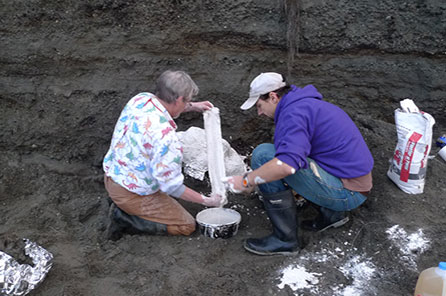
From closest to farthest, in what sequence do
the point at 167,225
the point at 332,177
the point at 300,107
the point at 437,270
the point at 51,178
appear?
the point at 437,270 < the point at 300,107 < the point at 332,177 < the point at 167,225 < the point at 51,178

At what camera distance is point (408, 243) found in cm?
305

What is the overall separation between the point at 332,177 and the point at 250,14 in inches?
86.2

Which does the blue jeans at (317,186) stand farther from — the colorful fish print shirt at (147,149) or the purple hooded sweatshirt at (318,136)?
the colorful fish print shirt at (147,149)

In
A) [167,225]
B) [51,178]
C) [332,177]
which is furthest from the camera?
[51,178]

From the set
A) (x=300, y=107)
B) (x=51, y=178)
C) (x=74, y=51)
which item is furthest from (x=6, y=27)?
(x=300, y=107)

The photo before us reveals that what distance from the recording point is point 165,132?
287 cm

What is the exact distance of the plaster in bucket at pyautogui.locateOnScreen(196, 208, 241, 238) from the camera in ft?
10.7

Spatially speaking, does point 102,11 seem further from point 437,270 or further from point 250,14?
point 437,270

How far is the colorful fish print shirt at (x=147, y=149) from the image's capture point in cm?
286

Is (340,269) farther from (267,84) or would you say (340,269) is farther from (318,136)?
(267,84)

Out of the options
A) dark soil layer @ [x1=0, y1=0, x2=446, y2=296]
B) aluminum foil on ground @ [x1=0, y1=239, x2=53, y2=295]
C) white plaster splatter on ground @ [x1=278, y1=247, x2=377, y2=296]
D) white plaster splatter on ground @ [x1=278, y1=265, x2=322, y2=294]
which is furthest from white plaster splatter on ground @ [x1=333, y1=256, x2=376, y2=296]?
aluminum foil on ground @ [x1=0, y1=239, x2=53, y2=295]

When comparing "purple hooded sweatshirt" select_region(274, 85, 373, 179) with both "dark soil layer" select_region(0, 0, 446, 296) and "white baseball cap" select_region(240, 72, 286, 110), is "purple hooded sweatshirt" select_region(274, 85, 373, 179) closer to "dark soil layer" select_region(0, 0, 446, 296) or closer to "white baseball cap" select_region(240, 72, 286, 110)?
"white baseball cap" select_region(240, 72, 286, 110)

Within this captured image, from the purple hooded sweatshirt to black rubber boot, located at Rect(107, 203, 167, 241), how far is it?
1.21m

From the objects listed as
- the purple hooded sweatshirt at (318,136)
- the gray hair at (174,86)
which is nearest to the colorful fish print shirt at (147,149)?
the gray hair at (174,86)
